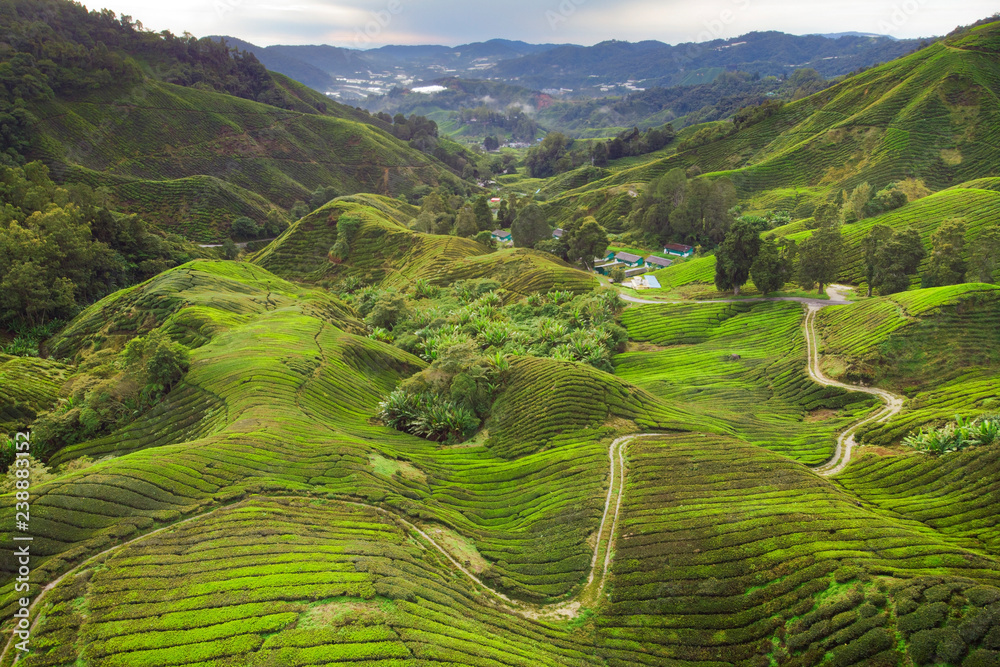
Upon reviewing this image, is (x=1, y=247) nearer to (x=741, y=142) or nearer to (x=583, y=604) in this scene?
(x=583, y=604)

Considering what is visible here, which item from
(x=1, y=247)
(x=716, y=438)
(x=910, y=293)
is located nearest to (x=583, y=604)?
(x=716, y=438)

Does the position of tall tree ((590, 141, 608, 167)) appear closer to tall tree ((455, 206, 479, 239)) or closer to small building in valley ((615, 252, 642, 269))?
tall tree ((455, 206, 479, 239))

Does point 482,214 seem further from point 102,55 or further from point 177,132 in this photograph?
point 102,55

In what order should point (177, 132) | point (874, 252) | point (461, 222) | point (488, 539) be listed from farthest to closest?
point (177, 132), point (461, 222), point (874, 252), point (488, 539)

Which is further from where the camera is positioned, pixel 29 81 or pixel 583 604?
pixel 29 81

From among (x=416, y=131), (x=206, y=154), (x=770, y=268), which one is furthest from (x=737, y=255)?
(x=416, y=131)

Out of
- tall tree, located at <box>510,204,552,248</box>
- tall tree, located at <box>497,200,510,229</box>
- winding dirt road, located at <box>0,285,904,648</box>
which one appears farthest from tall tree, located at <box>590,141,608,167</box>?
winding dirt road, located at <box>0,285,904,648</box>
